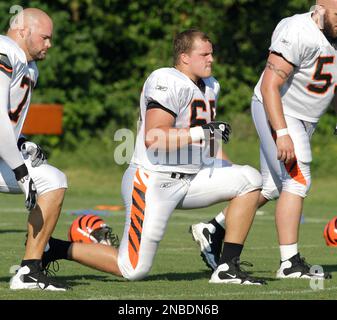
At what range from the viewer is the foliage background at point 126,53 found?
19.1m

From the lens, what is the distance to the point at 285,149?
6910mm

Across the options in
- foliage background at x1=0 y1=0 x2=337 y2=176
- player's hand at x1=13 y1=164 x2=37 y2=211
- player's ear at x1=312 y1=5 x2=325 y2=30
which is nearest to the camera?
player's hand at x1=13 y1=164 x2=37 y2=211

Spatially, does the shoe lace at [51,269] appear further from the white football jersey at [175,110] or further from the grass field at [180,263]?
the white football jersey at [175,110]

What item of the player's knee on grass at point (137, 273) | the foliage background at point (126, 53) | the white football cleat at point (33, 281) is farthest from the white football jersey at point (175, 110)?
the foliage background at point (126, 53)

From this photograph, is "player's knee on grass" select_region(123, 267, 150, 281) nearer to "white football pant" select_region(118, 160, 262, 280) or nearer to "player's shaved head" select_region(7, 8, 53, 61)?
"white football pant" select_region(118, 160, 262, 280)

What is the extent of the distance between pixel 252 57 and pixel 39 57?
13921 millimetres

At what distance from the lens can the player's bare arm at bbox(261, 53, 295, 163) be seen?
22.7 ft

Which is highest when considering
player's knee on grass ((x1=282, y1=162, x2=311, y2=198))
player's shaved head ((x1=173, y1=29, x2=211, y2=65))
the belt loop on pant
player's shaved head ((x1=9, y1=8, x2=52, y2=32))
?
player's shaved head ((x1=9, y1=8, x2=52, y2=32))

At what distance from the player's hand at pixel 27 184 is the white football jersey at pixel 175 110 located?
87 cm

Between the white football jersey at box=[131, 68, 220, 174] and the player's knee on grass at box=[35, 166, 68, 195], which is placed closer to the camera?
the player's knee on grass at box=[35, 166, 68, 195]

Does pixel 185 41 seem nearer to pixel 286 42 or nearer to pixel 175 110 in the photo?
pixel 175 110

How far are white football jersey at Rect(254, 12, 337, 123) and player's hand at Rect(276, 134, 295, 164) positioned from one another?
0.45m

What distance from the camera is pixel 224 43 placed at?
66.1ft

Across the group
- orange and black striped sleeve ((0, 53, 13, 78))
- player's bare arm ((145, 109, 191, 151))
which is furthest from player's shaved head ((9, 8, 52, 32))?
player's bare arm ((145, 109, 191, 151))
